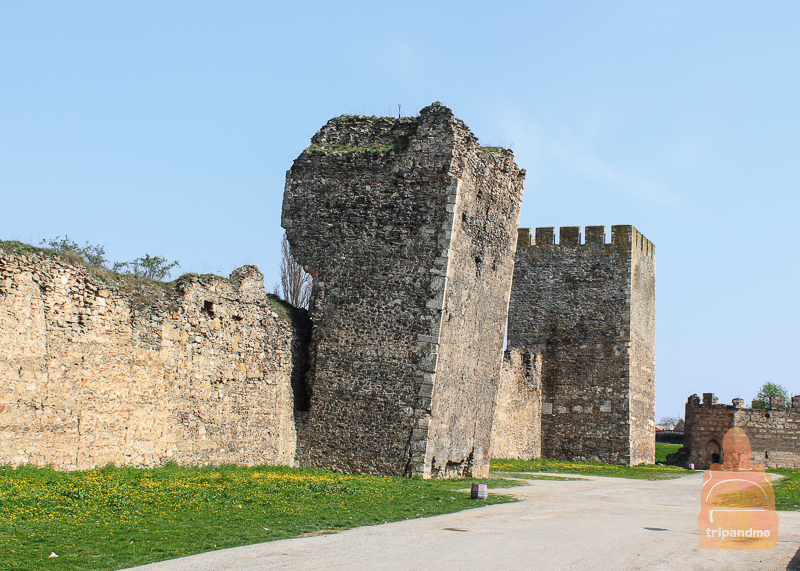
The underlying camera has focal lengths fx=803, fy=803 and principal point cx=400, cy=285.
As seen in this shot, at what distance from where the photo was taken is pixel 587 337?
87.9 ft

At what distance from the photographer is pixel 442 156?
14930mm

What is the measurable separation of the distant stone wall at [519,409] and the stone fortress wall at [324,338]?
7401 mm

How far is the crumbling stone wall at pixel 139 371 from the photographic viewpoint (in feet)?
33.6

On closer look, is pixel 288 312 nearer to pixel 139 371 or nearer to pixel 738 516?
pixel 139 371

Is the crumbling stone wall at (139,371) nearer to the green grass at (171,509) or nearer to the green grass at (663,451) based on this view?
the green grass at (171,509)

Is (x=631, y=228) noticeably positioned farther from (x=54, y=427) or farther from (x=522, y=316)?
(x=54, y=427)

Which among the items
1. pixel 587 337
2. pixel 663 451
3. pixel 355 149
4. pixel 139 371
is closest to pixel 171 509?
pixel 139 371

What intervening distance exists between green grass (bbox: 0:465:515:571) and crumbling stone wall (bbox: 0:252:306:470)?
0.51 meters

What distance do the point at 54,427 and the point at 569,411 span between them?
19.3 meters

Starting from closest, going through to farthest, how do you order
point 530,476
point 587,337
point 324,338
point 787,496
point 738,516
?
point 738,516, point 787,496, point 324,338, point 530,476, point 587,337

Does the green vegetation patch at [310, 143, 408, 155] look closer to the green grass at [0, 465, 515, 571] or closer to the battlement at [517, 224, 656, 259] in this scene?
the green grass at [0, 465, 515, 571]

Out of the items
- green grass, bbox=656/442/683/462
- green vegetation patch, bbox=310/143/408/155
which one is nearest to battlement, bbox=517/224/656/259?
green grass, bbox=656/442/683/462

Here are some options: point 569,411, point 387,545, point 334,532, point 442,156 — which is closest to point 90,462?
point 334,532

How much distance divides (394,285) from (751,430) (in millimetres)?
18394
